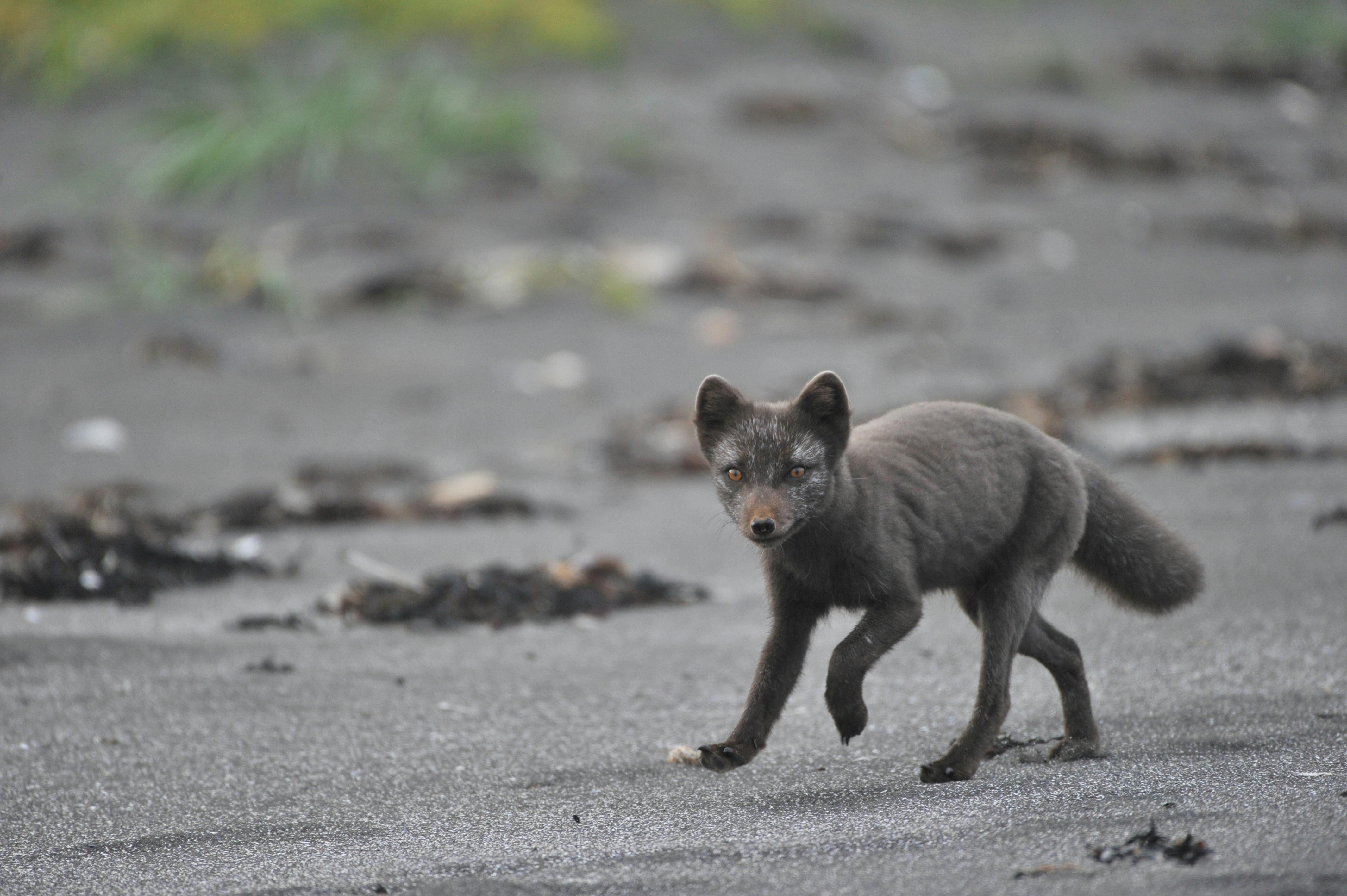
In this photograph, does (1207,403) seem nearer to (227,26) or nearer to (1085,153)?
(1085,153)

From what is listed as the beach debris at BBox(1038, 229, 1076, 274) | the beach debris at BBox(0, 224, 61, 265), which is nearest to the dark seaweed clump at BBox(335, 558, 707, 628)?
the beach debris at BBox(0, 224, 61, 265)

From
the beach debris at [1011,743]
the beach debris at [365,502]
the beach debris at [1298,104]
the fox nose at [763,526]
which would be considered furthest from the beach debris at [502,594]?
the beach debris at [1298,104]

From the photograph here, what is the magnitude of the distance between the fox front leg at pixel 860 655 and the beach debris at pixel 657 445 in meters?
3.91

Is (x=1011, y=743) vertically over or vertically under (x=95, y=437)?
under

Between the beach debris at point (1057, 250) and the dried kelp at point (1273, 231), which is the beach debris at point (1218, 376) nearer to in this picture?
the beach debris at point (1057, 250)

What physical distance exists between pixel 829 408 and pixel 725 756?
3.14ft

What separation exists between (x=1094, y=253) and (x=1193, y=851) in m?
9.07

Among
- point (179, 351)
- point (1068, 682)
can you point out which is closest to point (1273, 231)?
point (179, 351)

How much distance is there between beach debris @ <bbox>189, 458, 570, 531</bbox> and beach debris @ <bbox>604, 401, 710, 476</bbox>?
71 cm

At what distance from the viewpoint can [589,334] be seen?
1027 cm

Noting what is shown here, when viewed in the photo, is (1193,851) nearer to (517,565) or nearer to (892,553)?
(892,553)

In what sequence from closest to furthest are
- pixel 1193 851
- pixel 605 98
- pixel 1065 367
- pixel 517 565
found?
pixel 1193 851, pixel 517 565, pixel 1065 367, pixel 605 98

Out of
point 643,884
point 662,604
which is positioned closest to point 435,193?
point 662,604

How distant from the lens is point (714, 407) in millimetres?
4250
